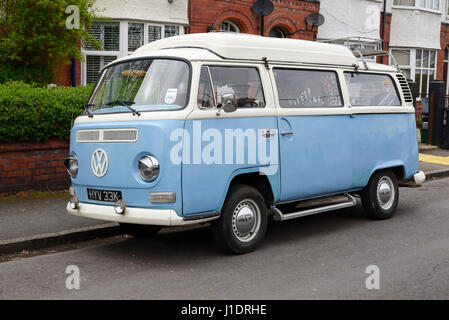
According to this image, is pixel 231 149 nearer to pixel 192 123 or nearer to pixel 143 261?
pixel 192 123

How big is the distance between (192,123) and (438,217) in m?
4.44

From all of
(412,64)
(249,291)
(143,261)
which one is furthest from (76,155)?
(412,64)

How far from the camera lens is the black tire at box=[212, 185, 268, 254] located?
623cm

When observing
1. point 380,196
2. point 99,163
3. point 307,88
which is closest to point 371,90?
point 307,88

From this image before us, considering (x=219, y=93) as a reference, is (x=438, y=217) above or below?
below

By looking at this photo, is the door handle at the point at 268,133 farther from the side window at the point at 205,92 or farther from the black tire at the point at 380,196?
the black tire at the point at 380,196

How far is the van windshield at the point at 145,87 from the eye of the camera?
240 inches

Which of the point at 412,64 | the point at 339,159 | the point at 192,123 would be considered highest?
the point at 412,64

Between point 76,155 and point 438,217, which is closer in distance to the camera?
point 76,155

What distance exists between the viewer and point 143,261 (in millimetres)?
6258

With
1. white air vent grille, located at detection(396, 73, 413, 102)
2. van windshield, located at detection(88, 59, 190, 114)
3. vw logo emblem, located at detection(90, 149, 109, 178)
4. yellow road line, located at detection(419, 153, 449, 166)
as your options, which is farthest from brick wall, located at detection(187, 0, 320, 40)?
vw logo emblem, located at detection(90, 149, 109, 178)

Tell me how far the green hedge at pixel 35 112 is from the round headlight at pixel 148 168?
3.89m

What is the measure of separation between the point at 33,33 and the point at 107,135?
6.53 metres

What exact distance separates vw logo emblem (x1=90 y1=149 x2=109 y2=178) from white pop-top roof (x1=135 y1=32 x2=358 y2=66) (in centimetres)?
131
